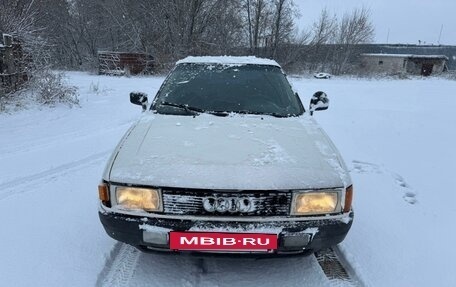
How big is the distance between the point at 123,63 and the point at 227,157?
930 inches

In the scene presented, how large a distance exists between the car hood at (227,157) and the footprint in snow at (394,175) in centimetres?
173

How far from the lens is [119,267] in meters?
2.61

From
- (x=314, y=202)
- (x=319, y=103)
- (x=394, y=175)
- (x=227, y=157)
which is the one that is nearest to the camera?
(x=314, y=202)

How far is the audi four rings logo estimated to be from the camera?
7.00 ft

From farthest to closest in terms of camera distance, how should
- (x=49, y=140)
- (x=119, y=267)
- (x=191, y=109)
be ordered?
(x=49, y=140)
(x=191, y=109)
(x=119, y=267)

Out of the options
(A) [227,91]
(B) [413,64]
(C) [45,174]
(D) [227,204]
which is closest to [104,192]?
(D) [227,204]

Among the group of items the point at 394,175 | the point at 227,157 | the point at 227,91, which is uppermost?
the point at 227,91

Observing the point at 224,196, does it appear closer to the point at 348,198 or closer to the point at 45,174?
the point at 348,198

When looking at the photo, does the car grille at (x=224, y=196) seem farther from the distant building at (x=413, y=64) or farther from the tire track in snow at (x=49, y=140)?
the distant building at (x=413, y=64)

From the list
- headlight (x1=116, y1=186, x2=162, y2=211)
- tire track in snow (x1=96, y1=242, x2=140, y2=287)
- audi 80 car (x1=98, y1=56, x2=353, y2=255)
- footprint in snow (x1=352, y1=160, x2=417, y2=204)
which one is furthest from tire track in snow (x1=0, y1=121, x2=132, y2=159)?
footprint in snow (x1=352, y1=160, x2=417, y2=204)

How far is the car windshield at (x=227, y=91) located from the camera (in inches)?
133

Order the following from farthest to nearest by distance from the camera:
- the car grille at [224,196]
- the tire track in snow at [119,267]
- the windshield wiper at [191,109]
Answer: the windshield wiper at [191,109] → the tire track in snow at [119,267] → the car grille at [224,196]

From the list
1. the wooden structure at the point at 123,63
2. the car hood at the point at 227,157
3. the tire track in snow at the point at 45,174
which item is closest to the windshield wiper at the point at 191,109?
the car hood at the point at 227,157

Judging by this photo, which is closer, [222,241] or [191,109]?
[222,241]
